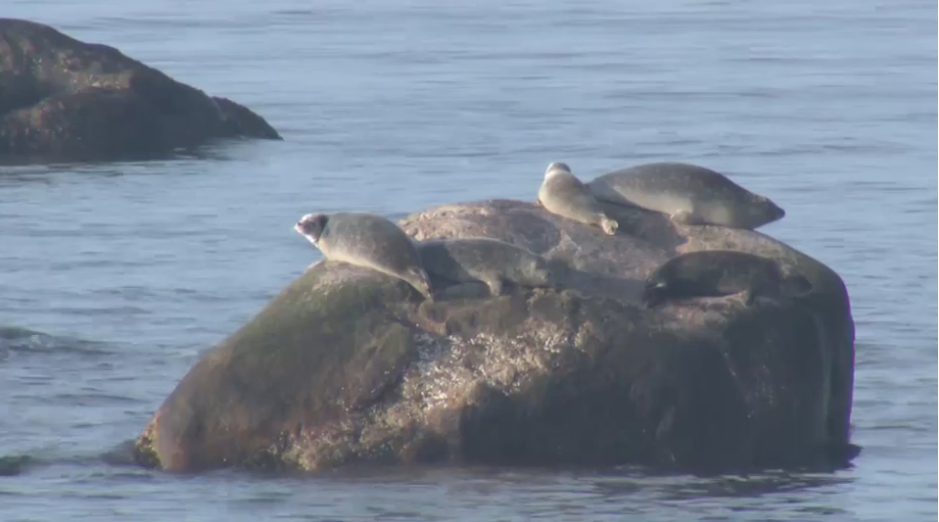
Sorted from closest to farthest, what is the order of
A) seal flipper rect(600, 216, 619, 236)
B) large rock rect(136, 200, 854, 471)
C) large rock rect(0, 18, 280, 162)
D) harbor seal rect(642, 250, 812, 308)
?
large rock rect(136, 200, 854, 471) < harbor seal rect(642, 250, 812, 308) < seal flipper rect(600, 216, 619, 236) < large rock rect(0, 18, 280, 162)

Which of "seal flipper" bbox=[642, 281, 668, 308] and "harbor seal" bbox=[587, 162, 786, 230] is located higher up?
"harbor seal" bbox=[587, 162, 786, 230]

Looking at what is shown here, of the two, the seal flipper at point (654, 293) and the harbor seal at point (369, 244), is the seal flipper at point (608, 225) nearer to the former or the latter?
the seal flipper at point (654, 293)

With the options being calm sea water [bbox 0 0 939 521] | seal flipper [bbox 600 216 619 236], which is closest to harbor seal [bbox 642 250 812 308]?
seal flipper [bbox 600 216 619 236]

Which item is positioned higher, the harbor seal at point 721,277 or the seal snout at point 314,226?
the seal snout at point 314,226

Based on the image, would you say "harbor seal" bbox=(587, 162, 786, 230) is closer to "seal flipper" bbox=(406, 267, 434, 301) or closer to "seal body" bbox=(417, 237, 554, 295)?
"seal body" bbox=(417, 237, 554, 295)

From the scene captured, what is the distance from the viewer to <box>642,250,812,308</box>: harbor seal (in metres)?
8.75

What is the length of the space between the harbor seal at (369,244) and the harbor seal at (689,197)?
→ 4.05 ft

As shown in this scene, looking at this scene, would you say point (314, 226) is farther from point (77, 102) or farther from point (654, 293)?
point (77, 102)

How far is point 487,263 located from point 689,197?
1278mm

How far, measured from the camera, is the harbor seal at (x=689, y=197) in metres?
9.39

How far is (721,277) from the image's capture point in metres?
8.81

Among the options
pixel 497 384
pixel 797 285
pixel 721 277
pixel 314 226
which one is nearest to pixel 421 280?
pixel 497 384

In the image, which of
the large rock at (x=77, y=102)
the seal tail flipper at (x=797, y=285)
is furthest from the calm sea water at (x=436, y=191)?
the seal tail flipper at (x=797, y=285)

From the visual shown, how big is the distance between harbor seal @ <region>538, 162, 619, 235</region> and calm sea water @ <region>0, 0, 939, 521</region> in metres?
1.41
